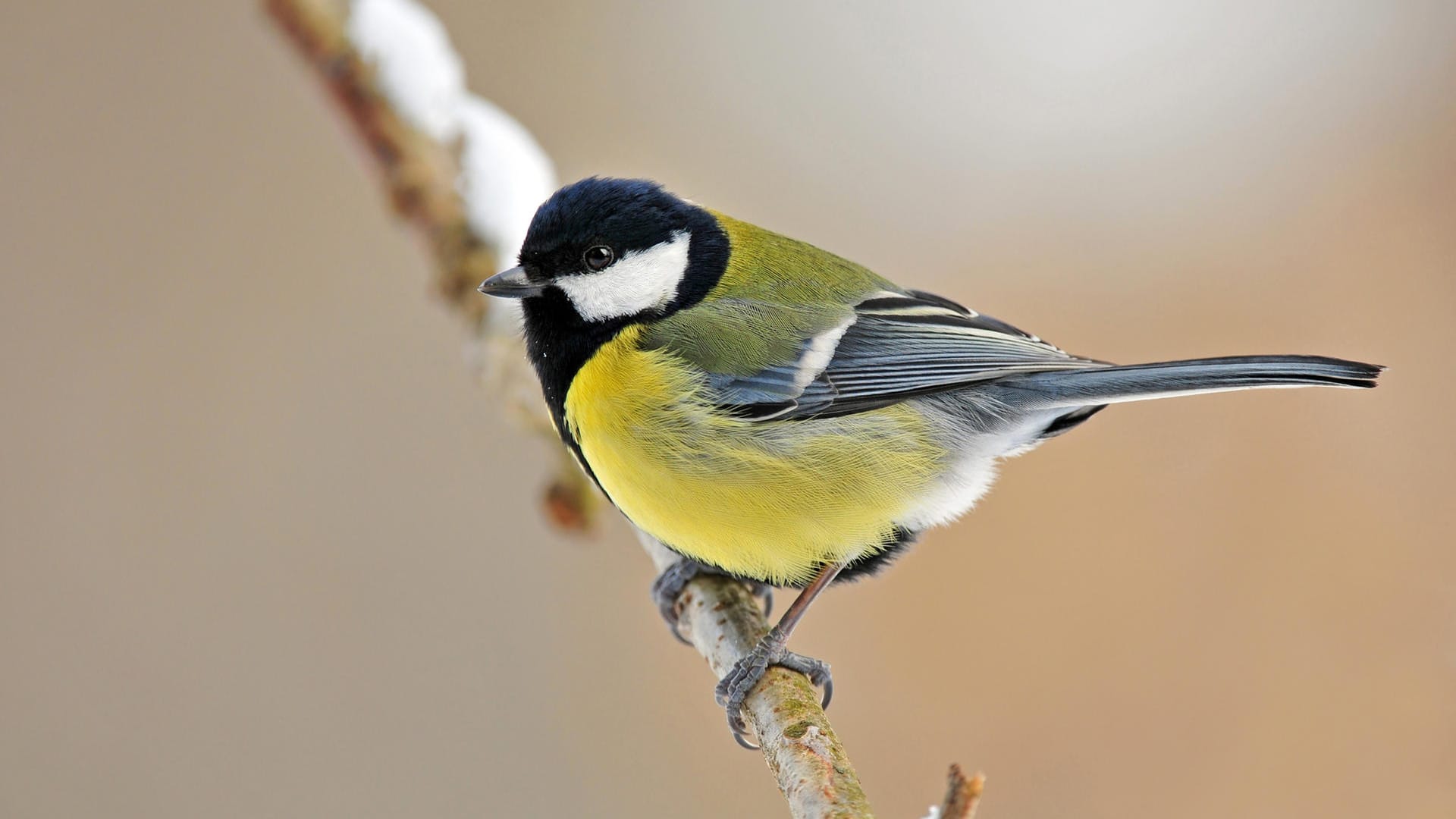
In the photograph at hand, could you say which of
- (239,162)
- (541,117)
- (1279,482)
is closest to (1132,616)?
(1279,482)

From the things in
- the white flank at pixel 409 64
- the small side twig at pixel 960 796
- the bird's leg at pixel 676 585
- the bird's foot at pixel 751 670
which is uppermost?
the white flank at pixel 409 64

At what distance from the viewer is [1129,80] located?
14.3ft

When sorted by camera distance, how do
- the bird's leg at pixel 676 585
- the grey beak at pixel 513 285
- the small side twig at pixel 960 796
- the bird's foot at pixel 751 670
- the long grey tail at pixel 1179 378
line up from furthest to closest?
the bird's leg at pixel 676 585 < the grey beak at pixel 513 285 < the bird's foot at pixel 751 670 < the long grey tail at pixel 1179 378 < the small side twig at pixel 960 796

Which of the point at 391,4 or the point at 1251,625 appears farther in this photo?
the point at 1251,625

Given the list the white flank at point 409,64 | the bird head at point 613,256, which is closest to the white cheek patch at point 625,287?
the bird head at point 613,256

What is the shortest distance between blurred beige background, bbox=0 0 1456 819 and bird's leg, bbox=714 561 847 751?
1306 mm

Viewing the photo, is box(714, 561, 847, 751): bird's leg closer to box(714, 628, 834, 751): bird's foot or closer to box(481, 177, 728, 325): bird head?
box(714, 628, 834, 751): bird's foot

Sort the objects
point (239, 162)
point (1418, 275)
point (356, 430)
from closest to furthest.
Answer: point (1418, 275) → point (356, 430) → point (239, 162)

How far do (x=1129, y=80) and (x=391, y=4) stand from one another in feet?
9.82

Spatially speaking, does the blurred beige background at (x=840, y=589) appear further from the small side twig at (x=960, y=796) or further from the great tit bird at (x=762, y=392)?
the small side twig at (x=960, y=796)

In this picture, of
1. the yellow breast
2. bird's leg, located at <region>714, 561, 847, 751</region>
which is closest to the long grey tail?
the yellow breast

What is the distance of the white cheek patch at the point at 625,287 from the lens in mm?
1984

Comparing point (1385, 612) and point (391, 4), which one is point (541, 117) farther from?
point (1385, 612)

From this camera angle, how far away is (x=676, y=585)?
2.09 metres
